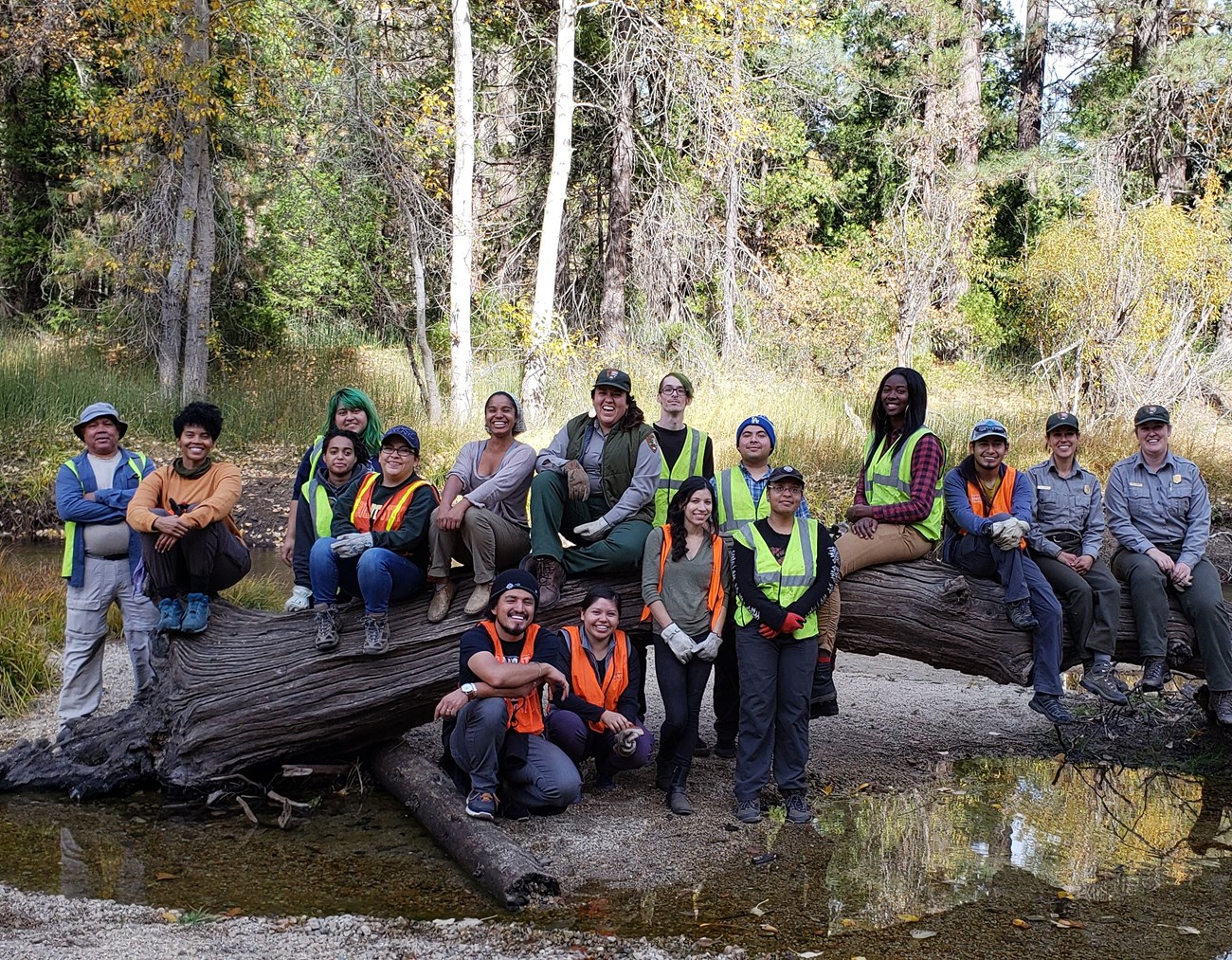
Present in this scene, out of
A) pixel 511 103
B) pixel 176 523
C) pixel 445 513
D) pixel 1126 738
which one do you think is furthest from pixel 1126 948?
pixel 511 103

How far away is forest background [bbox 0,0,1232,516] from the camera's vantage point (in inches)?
673

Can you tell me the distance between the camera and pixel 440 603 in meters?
6.44

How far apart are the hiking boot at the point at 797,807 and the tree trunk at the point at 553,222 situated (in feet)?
40.3

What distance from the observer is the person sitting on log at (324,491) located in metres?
6.43

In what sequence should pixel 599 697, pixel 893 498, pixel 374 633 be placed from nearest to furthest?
pixel 599 697, pixel 374 633, pixel 893 498

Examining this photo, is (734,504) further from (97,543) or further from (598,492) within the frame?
(97,543)

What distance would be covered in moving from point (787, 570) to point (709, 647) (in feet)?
1.89

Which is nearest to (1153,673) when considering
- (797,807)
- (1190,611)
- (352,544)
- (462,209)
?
(1190,611)

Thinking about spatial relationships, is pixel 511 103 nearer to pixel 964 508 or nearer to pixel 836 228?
pixel 836 228

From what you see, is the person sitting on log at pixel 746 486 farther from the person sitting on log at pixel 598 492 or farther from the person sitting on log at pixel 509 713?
the person sitting on log at pixel 509 713

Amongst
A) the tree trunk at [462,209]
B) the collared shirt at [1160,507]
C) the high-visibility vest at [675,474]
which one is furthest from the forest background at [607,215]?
the high-visibility vest at [675,474]

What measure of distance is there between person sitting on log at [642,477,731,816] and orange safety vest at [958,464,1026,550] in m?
1.52

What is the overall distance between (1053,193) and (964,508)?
20305 millimetres

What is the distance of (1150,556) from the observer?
666 centimetres
